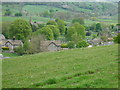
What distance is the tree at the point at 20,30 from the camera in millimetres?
84500

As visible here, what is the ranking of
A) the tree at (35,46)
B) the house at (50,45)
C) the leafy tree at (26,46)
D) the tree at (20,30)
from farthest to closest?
the tree at (20,30) < the house at (50,45) < the leafy tree at (26,46) < the tree at (35,46)

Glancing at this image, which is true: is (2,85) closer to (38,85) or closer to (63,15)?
(38,85)

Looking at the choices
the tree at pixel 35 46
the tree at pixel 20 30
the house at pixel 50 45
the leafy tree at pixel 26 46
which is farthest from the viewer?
the tree at pixel 20 30

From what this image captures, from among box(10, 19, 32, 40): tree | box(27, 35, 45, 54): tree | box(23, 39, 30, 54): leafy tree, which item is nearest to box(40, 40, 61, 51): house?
box(27, 35, 45, 54): tree

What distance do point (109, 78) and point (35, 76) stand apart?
16.1ft

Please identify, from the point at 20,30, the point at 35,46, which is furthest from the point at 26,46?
the point at 20,30

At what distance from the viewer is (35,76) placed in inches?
660

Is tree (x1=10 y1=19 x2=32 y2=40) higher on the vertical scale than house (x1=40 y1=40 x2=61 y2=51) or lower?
higher

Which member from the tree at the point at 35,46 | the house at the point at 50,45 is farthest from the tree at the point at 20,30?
the tree at the point at 35,46

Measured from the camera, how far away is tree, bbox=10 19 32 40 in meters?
84.5

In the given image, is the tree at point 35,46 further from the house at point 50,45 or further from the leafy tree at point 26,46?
the house at point 50,45

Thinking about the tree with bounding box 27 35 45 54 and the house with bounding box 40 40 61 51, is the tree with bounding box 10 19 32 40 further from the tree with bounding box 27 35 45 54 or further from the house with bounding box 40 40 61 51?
the tree with bounding box 27 35 45 54

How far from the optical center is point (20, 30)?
8450cm

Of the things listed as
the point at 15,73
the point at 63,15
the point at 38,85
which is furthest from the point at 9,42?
the point at 63,15
